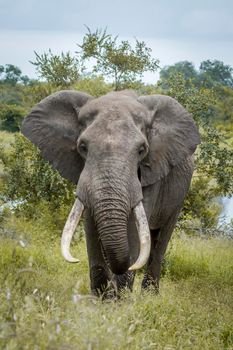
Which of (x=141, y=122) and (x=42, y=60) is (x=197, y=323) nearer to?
(x=141, y=122)

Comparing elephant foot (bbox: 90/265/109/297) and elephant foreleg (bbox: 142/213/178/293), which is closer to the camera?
elephant foot (bbox: 90/265/109/297)

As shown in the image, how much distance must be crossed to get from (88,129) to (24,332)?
344 cm

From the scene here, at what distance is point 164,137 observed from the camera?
8.82 meters

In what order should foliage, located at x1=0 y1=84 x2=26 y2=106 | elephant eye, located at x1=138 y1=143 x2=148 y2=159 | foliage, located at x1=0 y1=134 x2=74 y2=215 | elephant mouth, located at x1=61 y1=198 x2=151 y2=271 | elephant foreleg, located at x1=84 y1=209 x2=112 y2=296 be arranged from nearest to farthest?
elephant mouth, located at x1=61 y1=198 x2=151 y2=271
elephant eye, located at x1=138 y1=143 x2=148 y2=159
elephant foreleg, located at x1=84 y1=209 x2=112 y2=296
foliage, located at x1=0 y1=134 x2=74 y2=215
foliage, located at x1=0 y1=84 x2=26 y2=106

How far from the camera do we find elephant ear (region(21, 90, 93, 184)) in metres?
8.83

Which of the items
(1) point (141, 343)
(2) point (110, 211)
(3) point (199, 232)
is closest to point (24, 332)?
(1) point (141, 343)

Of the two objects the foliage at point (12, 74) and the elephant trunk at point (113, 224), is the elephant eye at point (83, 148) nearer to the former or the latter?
the elephant trunk at point (113, 224)

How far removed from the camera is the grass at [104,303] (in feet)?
16.7

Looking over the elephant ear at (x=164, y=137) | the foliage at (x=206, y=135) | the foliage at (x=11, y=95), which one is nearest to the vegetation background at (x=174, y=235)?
the foliage at (x=206, y=135)

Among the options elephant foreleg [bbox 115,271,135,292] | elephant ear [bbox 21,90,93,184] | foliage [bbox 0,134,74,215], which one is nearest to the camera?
elephant foreleg [bbox 115,271,135,292]

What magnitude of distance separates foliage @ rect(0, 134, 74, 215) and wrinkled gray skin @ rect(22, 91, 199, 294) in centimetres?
472

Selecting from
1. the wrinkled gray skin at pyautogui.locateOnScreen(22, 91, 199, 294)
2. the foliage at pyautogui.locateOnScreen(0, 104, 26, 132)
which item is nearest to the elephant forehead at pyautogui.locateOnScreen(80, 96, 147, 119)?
the wrinkled gray skin at pyautogui.locateOnScreen(22, 91, 199, 294)

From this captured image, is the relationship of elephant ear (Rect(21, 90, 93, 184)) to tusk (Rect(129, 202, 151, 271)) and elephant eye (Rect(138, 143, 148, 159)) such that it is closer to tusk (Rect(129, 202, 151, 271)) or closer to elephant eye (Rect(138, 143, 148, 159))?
elephant eye (Rect(138, 143, 148, 159))

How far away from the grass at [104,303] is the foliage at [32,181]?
583mm
